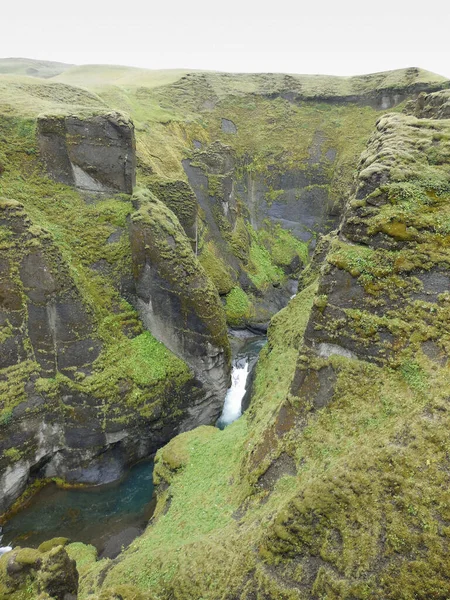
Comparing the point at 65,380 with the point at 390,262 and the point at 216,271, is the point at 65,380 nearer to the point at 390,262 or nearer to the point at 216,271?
the point at 390,262

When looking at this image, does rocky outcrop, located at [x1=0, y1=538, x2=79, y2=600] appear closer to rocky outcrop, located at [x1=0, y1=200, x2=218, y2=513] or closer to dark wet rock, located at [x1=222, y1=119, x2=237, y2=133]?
rocky outcrop, located at [x1=0, y1=200, x2=218, y2=513]

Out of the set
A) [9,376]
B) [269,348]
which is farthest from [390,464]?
[9,376]

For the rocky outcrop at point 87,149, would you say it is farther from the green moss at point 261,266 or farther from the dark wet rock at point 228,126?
the dark wet rock at point 228,126

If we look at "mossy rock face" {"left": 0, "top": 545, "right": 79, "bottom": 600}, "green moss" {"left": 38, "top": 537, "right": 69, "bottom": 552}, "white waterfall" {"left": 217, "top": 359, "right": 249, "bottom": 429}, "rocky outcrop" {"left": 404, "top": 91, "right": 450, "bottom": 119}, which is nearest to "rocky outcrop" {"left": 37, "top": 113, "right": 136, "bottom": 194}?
"white waterfall" {"left": 217, "top": 359, "right": 249, "bottom": 429}

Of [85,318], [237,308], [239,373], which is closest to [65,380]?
[85,318]

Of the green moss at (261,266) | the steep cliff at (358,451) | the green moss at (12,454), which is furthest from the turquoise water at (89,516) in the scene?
the green moss at (261,266)
